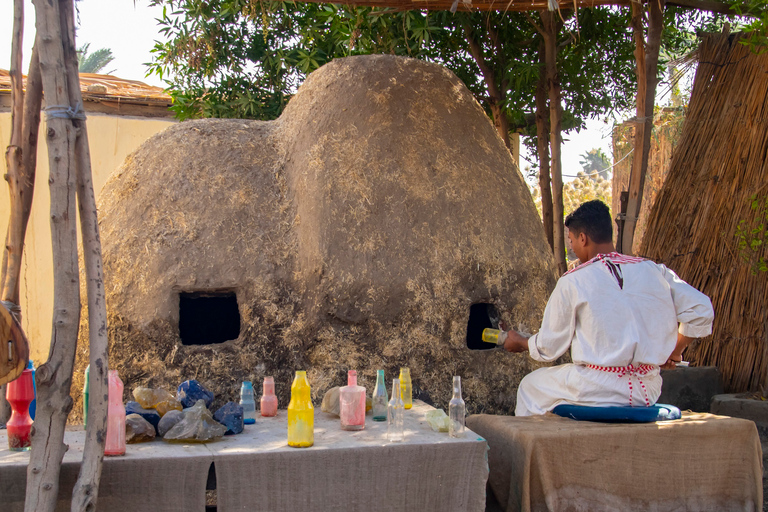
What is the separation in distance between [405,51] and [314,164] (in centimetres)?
251

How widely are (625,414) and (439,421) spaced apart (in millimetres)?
934

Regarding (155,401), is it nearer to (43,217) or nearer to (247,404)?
(247,404)

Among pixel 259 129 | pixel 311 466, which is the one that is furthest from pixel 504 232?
pixel 311 466

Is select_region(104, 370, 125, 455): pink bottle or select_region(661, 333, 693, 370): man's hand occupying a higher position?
select_region(661, 333, 693, 370): man's hand

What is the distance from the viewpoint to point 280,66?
21.6 ft

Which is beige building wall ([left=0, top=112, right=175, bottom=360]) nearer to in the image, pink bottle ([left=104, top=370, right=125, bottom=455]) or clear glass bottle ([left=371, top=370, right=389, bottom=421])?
clear glass bottle ([left=371, top=370, right=389, bottom=421])

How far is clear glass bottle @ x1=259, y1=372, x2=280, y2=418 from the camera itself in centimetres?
371

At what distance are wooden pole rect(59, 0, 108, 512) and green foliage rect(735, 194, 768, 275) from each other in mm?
4447

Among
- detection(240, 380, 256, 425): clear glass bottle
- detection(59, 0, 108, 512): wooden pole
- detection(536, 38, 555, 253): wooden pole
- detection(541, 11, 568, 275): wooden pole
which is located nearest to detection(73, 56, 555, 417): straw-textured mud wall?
detection(240, 380, 256, 425): clear glass bottle

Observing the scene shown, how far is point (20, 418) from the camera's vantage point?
2.95 metres

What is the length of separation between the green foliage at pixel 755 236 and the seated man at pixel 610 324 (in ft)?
5.88

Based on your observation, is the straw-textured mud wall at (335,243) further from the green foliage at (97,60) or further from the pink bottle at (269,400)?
the green foliage at (97,60)

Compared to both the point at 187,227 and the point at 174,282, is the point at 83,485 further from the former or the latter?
the point at 187,227

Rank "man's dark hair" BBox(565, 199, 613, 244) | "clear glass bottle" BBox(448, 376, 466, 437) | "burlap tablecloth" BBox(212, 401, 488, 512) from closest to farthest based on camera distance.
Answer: "burlap tablecloth" BBox(212, 401, 488, 512), "clear glass bottle" BBox(448, 376, 466, 437), "man's dark hair" BBox(565, 199, 613, 244)
